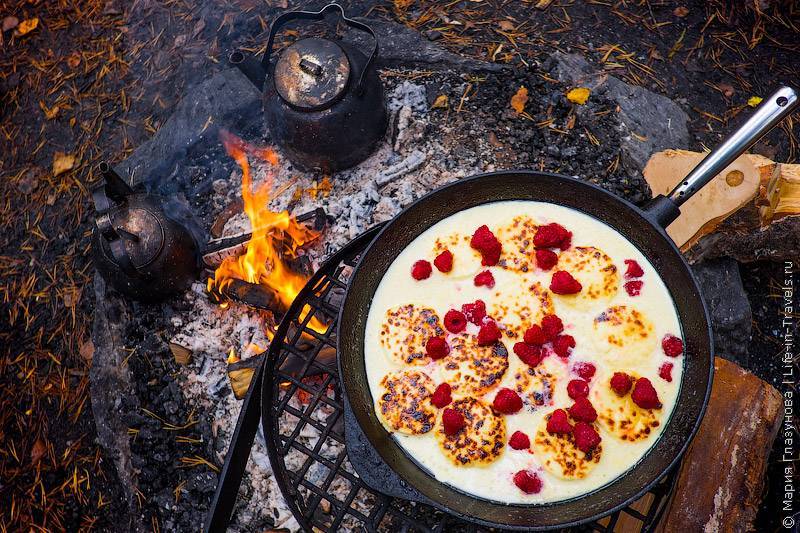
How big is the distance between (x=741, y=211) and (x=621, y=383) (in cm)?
126

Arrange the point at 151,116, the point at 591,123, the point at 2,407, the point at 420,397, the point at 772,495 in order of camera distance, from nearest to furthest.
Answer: the point at 420,397 → the point at 772,495 → the point at 591,123 → the point at 2,407 → the point at 151,116

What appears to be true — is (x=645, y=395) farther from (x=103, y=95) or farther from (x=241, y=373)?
(x=103, y=95)

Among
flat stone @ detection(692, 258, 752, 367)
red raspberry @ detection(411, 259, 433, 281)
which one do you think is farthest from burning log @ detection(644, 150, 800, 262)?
red raspberry @ detection(411, 259, 433, 281)

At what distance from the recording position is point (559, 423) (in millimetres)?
2564

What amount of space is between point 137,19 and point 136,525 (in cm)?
429

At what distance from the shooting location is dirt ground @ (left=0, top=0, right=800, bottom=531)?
3936mm

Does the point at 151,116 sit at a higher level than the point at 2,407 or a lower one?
higher

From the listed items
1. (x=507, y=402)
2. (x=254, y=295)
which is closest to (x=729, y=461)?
(x=507, y=402)

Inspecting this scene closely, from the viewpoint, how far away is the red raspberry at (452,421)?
2666mm

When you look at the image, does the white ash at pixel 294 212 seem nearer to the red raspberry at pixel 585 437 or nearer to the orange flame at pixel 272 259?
the orange flame at pixel 272 259

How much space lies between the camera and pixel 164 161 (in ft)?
13.6

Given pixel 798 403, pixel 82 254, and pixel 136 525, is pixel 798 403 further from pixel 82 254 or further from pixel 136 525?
pixel 82 254

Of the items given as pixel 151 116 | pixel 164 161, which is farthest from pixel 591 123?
pixel 151 116

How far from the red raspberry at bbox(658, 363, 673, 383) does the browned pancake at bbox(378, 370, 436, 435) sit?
1116mm
